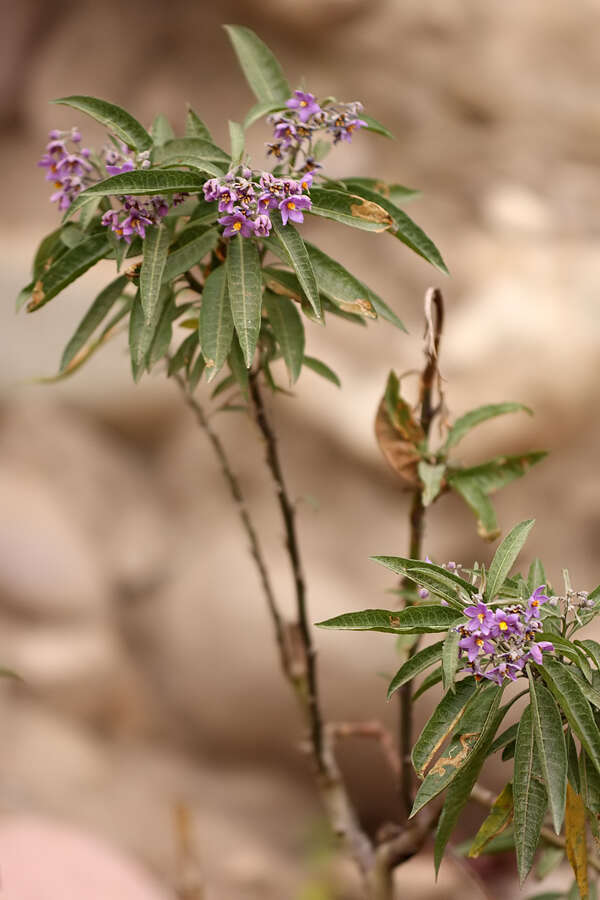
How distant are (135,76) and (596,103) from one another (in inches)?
42.9

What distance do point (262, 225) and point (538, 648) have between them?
0.38 m

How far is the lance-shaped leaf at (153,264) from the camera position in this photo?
75 cm

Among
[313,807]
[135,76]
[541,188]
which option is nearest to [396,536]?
[313,807]

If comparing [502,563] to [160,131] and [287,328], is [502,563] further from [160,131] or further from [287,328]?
[160,131]

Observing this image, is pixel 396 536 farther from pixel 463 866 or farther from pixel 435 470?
pixel 435 470

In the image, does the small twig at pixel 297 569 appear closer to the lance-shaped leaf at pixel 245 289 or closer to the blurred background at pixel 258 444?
the lance-shaped leaf at pixel 245 289

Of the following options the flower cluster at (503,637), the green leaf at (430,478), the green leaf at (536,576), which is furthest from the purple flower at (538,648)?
the green leaf at (430,478)

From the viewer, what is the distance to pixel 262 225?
730 mm

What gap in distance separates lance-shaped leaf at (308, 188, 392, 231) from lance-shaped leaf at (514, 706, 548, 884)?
411mm

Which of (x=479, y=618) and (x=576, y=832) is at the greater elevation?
(x=479, y=618)

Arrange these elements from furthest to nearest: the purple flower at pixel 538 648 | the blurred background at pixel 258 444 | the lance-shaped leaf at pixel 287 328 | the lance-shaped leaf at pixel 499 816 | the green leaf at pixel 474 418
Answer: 1. the blurred background at pixel 258 444
2. the green leaf at pixel 474 418
3. the lance-shaped leaf at pixel 287 328
4. the lance-shaped leaf at pixel 499 816
5. the purple flower at pixel 538 648

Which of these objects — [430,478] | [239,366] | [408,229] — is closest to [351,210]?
[408,229]

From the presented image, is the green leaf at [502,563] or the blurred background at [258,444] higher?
the blurred background at [258,444]

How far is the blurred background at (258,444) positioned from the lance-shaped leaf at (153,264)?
1.29m
